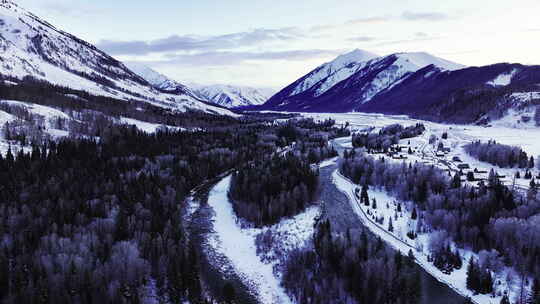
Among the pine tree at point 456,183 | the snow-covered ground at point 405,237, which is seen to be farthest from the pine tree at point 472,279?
the pine tree at point 456,183

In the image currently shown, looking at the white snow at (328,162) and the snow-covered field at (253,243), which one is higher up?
the white snow at (328,162)

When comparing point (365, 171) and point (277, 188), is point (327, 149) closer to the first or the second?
point (365, 171)

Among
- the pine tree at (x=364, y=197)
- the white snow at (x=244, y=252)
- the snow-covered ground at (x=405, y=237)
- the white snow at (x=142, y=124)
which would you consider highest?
the white snow at (x=142, y=124)

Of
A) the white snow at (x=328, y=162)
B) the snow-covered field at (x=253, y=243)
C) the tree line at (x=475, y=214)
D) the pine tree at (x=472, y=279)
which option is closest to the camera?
the pine tree at (x=472, y=279)

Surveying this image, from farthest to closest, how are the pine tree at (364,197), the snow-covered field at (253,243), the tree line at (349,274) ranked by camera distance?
the pine tree at (364,197), the snow-covered field at (253,243), the tree line at (349,274)

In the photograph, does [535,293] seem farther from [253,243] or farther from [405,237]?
[253,243]

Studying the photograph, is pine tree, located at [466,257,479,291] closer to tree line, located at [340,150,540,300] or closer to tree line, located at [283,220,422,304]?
tree line, located at [340,150,540,300]

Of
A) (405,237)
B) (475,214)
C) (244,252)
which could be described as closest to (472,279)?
(405,237)

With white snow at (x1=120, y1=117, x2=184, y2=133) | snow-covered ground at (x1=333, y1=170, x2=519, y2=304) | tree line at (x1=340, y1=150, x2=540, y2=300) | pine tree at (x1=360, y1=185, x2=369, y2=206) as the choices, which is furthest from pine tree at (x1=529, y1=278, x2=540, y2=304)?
white snow at (x1=120, y1=117, x2=184, y2=133)

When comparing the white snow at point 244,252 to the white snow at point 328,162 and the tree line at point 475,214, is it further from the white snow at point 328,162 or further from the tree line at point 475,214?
the white snow at point 328,162
